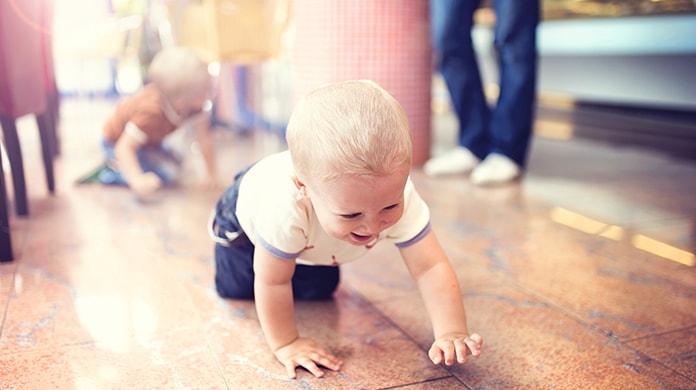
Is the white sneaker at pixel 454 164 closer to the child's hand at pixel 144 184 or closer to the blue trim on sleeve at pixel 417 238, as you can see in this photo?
the child's hand at pixel 144 184

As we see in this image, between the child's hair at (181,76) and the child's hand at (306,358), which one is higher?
the child's hair at (181,76)

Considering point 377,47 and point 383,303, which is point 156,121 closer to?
point 377,47

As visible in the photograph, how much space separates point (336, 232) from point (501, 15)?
160cm

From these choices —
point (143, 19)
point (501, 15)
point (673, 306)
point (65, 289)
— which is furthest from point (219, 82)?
point (673, 306)

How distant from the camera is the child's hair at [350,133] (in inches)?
30.1

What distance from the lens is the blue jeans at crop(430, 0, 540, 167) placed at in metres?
2.20

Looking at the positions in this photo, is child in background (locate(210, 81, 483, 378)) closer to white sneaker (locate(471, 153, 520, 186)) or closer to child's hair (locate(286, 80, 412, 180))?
child's hair (locate(286, 80, 412, 180))

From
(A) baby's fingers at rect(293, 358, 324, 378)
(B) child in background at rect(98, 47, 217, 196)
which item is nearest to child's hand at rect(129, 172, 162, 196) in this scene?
(B) child in background at rect(98, 47, 217, 196)

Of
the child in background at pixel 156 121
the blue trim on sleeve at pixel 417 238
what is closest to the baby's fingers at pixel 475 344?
the blue trim on sleeve at pixel 417 238

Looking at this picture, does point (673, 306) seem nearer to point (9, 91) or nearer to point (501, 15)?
point (501, 15)

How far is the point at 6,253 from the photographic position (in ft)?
4.65

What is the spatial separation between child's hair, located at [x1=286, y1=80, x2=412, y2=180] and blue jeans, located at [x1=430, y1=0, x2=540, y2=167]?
5.03 feet

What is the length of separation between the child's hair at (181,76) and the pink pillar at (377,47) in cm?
68

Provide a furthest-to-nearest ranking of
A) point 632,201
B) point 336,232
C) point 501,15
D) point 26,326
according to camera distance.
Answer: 1. point 501,15
2. point 632,201
3. point 26,326
4. point 336,232
